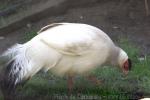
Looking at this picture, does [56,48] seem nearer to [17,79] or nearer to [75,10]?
[17,79]

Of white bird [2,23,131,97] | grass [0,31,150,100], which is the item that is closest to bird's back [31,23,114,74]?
white bird [2,23,131,97]

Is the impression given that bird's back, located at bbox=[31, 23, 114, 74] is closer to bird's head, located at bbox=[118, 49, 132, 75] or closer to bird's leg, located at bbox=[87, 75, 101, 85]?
bird's head, located at bbox=[118, 49, 132, 75]

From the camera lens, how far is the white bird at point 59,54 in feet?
15.5

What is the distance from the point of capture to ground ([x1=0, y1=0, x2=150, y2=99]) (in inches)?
260

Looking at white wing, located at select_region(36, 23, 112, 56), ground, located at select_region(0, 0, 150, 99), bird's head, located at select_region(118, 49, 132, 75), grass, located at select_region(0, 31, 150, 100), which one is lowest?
grass, located at select_region(0, 31, 150, 100)

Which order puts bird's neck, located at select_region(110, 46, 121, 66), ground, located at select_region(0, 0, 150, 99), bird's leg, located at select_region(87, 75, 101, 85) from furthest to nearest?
1. ground, located at select_region(0, 0, 150, 99)
2. bird's leg, located at select_region(87, 75, 101, 85)
3. bird's neck, located at select_region(110, 46, 121, 66)

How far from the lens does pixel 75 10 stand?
24.4 feet

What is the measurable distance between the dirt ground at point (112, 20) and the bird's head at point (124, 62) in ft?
3.51

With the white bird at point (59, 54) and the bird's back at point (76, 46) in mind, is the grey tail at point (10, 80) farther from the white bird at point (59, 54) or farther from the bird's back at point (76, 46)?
the bird's back at point (76, 46)

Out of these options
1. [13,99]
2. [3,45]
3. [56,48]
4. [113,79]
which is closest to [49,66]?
[56,48]

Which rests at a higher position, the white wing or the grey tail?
the white wing

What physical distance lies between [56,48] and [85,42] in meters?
0.29

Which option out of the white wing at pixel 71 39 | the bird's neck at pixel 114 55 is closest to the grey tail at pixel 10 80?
the white wing at pixel 71 39

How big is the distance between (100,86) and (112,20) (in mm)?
2033
